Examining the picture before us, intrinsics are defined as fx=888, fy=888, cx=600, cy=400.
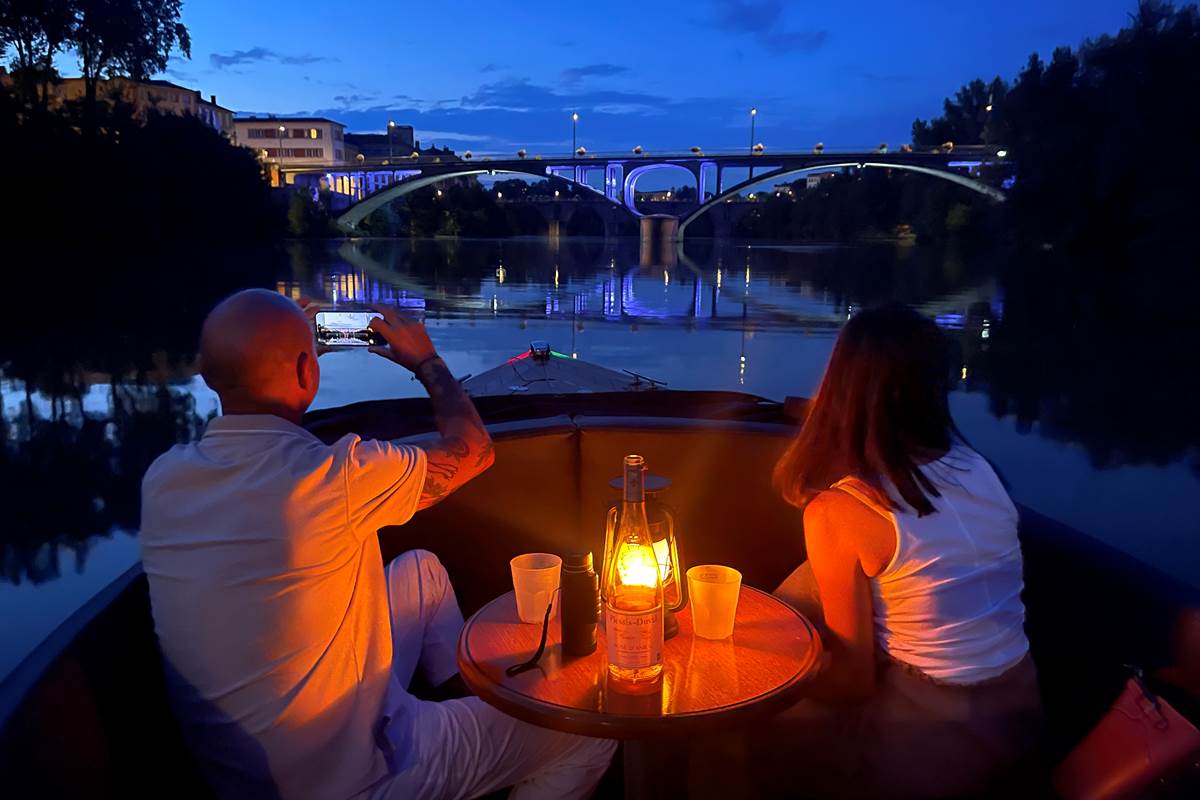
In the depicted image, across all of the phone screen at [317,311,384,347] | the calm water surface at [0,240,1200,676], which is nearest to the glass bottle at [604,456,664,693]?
the phone screen at [317,311,384,347]

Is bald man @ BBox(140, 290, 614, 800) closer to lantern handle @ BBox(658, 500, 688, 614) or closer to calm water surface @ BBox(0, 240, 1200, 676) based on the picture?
lantern handle @ BBox(658, 500, 688, 614)

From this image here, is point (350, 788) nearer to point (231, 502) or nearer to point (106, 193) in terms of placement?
point (231, 502)

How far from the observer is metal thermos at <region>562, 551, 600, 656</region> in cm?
166

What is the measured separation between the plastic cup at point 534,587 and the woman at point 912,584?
53cm

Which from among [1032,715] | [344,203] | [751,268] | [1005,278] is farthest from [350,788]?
[344,203]

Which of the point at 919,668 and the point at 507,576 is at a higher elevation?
the point at 919,668

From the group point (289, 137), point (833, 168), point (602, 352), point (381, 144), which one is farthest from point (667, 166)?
point (381, 144)

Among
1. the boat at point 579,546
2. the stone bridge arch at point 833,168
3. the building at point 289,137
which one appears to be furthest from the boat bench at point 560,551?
the building at point 289,137

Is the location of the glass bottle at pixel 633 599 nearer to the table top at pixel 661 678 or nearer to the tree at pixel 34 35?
the table top at pixel 661 678

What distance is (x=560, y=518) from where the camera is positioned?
298cm

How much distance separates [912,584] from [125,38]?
42.7 m

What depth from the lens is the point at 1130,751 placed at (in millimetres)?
1634

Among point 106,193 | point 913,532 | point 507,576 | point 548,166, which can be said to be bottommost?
point 507,576

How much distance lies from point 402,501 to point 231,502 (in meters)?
0.31
